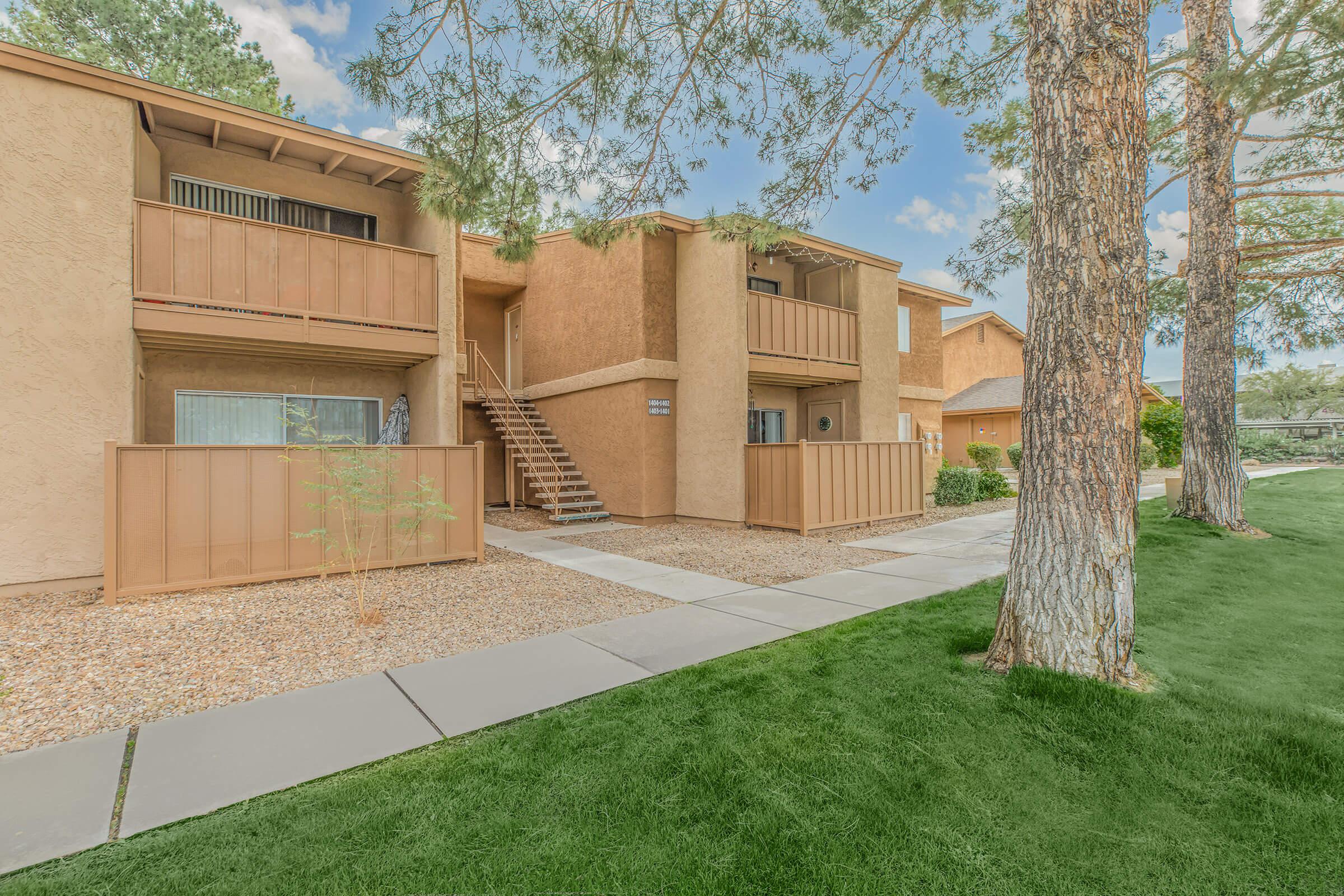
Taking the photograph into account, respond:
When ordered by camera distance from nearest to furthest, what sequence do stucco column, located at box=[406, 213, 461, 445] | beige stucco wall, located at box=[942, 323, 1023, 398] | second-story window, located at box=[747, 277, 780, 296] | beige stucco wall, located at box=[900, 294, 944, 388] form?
stucco column, located at box=[406, 213, 461, 445] → second-story window, located at box=[747, 277, 780, 296] → beige stucco wall, located at box=[900, 294, 944, 388] → beige stucco wall, located at box=[942, 323, 1023, 398]

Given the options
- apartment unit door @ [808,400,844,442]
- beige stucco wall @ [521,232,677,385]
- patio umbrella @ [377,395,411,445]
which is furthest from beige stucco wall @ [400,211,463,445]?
apartment unit door @ [808,400,844,442]

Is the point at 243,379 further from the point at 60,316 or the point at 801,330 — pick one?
the point at 801,330

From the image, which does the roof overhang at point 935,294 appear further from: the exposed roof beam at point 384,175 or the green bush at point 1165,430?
the exposed roof beam at point 384,175

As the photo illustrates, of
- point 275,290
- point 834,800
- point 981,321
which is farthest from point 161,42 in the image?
point 981,321

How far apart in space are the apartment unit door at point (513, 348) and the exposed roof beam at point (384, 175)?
19.6 feet

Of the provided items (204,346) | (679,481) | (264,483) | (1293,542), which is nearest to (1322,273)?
(1293,542)

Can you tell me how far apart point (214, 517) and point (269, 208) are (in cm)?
538

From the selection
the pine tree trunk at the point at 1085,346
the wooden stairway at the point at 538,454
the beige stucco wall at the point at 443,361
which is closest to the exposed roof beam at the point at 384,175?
the beige stucco wall at the point at 443,361

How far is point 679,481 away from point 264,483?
7.54 m

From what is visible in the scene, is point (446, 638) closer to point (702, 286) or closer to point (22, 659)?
point (22, 659)

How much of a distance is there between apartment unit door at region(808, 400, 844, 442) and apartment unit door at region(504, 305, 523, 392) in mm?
7518

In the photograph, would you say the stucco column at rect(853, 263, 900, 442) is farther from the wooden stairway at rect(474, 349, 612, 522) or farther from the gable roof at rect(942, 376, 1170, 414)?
the gable roof at rect(942, 376, 1170, 414)

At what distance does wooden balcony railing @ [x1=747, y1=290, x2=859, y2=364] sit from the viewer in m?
12.4

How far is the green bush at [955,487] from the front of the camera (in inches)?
606
